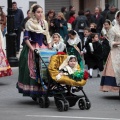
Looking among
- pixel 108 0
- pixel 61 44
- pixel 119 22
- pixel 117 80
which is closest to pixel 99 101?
pixel 117 80

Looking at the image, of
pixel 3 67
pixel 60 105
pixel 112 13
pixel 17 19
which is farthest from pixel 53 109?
pixel 112 13

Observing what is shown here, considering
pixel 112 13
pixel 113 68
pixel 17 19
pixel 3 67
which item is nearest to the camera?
pixel 113 68

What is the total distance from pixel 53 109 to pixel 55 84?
1.62 feet

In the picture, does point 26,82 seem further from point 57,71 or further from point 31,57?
point 57,71

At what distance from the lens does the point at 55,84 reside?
13.0m

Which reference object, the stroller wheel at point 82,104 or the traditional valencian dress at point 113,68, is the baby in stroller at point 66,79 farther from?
the traditional valencian dress at point 113,68

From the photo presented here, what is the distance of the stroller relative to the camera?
42.2 ft

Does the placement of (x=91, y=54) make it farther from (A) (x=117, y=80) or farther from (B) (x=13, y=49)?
(A) (x=117, y=80)

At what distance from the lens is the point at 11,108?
Answer: 13477 mm

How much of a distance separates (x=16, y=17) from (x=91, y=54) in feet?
24.1

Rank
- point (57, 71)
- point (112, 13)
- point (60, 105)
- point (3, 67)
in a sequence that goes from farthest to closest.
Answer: point (112, 13)
point (3, 67)
point (57, 71)
point (60, 105)

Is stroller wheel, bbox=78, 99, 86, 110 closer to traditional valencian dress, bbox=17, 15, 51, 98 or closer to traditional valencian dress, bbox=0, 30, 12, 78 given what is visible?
traditional valencian dress, bbox=17, 15, 51, 98

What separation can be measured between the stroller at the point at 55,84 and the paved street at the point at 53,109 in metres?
0.14

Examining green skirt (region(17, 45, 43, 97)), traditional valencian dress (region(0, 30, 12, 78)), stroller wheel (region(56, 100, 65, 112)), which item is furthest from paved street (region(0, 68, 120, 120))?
traditional valencian dress (region(0, 30, 12, 78))
